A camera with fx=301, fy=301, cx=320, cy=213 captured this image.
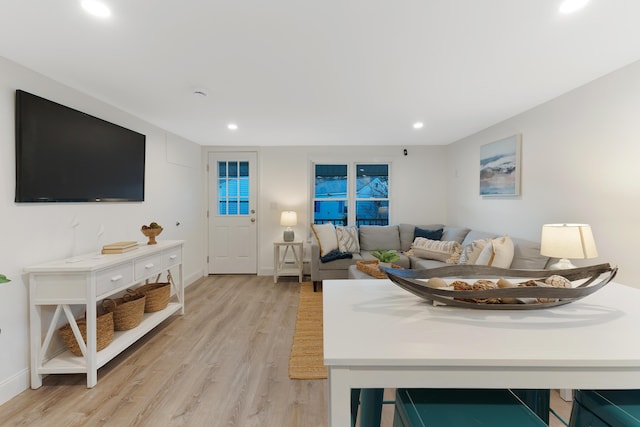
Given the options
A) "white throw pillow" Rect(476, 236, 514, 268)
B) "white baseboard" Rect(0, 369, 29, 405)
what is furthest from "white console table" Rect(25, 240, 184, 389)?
"white throw pillow" Rect(476, 236, 514, 268)

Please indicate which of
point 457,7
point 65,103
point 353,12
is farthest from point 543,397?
point 65,103

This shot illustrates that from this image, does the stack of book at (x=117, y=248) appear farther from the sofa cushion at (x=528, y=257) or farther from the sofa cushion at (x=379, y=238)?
the sofa cushion at (x=528, y=257)

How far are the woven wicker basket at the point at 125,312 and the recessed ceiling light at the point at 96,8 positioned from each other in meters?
2.06

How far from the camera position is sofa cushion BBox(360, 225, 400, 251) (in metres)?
4.69

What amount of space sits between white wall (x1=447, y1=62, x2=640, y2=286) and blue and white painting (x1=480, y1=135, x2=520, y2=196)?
0.30ft

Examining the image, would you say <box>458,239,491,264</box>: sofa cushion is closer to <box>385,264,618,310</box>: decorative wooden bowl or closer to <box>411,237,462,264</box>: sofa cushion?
<box>411,237,462,264</box>: sofa cushion

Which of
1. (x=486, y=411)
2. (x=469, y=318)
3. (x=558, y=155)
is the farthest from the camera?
(x=558, y=155)

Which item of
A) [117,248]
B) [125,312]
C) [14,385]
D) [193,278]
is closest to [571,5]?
[117,248]

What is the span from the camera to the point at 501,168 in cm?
354

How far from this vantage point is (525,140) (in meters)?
3.15

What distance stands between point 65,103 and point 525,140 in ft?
13.8

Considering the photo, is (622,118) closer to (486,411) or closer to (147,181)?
(486,411)

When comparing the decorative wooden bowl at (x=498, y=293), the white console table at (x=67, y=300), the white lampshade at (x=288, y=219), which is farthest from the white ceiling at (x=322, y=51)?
the white lampshade at (x=288, y=219)

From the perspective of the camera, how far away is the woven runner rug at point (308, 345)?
2.20 meters
